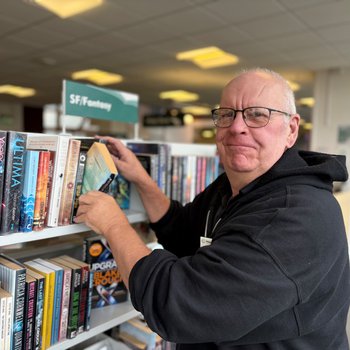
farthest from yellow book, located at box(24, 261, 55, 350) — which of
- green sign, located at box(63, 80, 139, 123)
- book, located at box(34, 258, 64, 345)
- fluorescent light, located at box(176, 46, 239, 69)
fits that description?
fluorescent light, located at box(176, 46, 239, 69)

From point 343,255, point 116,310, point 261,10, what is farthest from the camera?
point 261,10

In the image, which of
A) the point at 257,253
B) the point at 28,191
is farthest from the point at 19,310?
the point at 257,253

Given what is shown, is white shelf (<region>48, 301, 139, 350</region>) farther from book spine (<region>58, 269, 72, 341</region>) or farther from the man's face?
the man's face

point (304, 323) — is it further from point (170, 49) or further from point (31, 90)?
point (31, 90)

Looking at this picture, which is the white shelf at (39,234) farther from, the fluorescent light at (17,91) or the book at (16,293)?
the fluorescent light at (17,91)

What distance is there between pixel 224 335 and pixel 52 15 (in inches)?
152

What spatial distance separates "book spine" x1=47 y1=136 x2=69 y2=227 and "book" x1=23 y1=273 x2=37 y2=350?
181mm

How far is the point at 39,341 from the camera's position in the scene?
1016 millimetres

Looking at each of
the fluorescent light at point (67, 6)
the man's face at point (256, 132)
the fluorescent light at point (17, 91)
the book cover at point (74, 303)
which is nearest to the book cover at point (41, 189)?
the book cover at point (74, 303)

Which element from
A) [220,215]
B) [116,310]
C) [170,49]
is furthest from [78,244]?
[170,49]

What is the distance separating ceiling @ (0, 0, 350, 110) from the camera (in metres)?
3.30

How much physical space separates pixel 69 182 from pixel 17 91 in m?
9.20

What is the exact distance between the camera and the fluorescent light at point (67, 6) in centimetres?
335

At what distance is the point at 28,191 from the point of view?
37.7 inches
